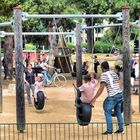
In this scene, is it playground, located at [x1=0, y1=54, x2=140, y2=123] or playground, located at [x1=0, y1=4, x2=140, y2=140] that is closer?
playground, located at [x1=0, y1=4, x2=140, y2=140]

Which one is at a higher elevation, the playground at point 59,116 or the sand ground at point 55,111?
the playground at point 59,116

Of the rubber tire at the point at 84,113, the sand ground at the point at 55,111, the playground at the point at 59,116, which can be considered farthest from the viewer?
the sand ground at the point at 55,111

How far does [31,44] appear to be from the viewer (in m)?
75.7

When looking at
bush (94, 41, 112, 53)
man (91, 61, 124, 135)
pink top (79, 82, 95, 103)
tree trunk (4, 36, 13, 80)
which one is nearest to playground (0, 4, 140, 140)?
pink top (79, 82, 95, 103)

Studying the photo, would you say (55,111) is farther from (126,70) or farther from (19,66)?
(19,66)

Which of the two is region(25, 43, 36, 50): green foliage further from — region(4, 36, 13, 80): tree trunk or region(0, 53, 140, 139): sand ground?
region(0, 53, 140, 139): sand ground

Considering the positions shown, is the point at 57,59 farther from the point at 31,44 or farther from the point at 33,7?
the point at 31,44

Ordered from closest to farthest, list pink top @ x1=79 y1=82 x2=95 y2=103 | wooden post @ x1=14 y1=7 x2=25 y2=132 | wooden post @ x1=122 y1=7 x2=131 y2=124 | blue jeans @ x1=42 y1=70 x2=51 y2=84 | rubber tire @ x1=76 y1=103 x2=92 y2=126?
rubber tire @ x1=76 y1=103 x2=92 y2=126, pink top @ x1=79 y1=82 x2=95 y2=103, wooden post @ x1=14 y1=7 x2=25 y2=132, wooden post @ x1=122 y1=7 x2=131 y2=124, blue jeans @ x1=42 y1=70 x2=51 y2=84

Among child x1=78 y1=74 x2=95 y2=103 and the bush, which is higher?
child x1=78 y1=74 x2=95 y2=103

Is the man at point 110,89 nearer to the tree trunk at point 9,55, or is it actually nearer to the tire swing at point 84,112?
the tire swing at point 84,112

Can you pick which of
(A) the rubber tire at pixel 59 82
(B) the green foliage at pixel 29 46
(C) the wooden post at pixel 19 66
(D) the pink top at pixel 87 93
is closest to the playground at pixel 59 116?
(C) the wooden post at pixel 19 66

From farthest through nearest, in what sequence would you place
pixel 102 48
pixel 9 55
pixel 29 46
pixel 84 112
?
pixel 29 46, pixel 102 48, pixel 9 55, pixel 84 112

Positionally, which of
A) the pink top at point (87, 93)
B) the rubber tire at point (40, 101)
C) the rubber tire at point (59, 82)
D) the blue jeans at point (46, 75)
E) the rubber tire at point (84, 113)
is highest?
the pink top at point (87, 93)

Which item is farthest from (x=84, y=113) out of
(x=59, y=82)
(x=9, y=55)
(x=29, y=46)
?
(x=29, y=46)
